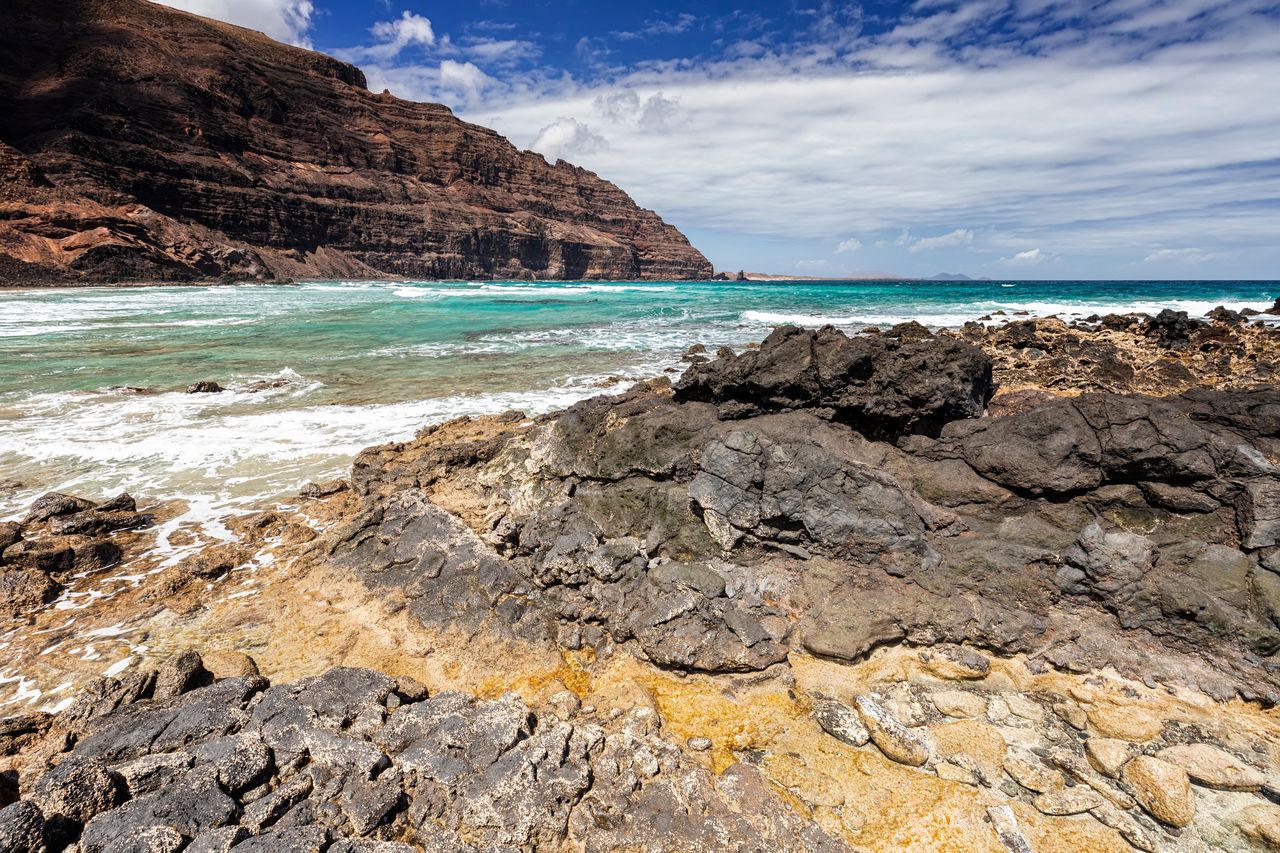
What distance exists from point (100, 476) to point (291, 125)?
4341 inches

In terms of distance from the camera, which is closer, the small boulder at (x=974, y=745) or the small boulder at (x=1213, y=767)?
the small boulder at (x=1213, y=767)

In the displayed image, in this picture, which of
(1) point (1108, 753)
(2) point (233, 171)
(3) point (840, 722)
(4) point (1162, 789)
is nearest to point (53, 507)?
(3) point (840, 722)

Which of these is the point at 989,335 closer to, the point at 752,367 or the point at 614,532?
the point at 752,367

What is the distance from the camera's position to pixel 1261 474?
390 centimetres

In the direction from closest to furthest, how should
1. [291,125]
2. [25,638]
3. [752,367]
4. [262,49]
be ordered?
[25,638] < [752,367] < [291,125] < [262,49]

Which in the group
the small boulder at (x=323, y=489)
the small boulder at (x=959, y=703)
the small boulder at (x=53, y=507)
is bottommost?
the small boulder at (x=53, y=507)

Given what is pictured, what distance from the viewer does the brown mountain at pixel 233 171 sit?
54938 millimetres

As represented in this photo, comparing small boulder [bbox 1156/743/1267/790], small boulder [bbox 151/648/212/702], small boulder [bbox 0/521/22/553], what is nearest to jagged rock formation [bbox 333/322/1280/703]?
small boulder [bbox 1156/743/1267/790]

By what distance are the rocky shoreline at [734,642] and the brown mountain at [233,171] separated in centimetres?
6393

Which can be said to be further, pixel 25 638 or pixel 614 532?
pixel 614 532

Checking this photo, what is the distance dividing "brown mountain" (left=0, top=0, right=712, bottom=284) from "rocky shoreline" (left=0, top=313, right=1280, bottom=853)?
210 ft

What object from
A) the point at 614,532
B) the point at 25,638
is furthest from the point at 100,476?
the point at 614,532

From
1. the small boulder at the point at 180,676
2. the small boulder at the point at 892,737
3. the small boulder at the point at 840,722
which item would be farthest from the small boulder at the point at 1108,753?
the small boulder at the point at 180,676

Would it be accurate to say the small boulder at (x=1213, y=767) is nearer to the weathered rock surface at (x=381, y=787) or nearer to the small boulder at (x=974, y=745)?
the small boulder at (x=974, y=745)
